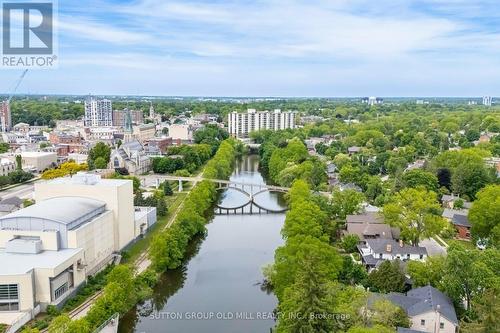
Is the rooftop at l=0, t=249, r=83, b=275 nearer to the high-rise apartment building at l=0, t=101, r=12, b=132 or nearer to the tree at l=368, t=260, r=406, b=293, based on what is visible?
the tree at l=368, t=260, r=406, b=293

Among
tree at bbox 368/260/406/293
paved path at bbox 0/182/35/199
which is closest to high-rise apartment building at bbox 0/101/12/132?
paved path at bbox 0/182/35/199

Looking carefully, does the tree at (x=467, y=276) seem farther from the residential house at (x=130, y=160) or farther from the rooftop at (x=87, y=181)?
the residential house at (x=130, y=160)

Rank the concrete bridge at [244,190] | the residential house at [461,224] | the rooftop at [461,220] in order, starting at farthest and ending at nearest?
the concrete bridge at [244,190] → the rooftop at [461,220] → the residential house at [461,224]

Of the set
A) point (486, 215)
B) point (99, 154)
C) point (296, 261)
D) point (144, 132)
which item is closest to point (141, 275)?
point (296, 261)

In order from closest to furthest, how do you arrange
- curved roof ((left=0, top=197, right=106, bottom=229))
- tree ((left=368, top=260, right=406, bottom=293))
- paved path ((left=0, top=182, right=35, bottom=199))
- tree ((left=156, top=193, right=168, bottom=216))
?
tree ((left=368, top=260, right=406, bottom=293)) → curved roof ((left=0, top=197, right=106, bottom=229)) → tree ((left=156, top=193, right=168, bottom=216)) → paved path ((left=0, top=182, right=35, bottom=199))

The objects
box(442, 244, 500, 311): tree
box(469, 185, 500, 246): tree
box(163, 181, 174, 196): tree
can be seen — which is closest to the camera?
box(442, 244, 500, 311): tree

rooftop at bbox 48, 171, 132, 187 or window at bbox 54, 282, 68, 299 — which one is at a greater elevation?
rooftop at bbox 48, 171, 132, 187

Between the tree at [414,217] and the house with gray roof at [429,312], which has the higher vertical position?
the tree at [414,217]

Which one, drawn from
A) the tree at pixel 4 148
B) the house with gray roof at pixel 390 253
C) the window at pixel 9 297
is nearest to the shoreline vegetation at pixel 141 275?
the window at pixel 9 297
